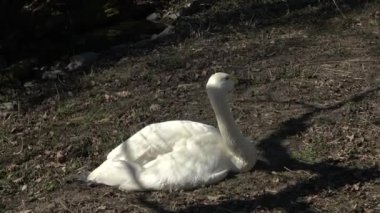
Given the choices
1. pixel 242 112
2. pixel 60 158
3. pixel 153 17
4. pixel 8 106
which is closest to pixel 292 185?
pixel 242 112

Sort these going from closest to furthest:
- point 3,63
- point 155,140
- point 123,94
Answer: point 155,140 → point 123,94 → point 3,63

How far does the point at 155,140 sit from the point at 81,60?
3.50 metres

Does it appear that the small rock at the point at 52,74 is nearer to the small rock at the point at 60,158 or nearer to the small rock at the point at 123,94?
the small rock at the point at 123,94

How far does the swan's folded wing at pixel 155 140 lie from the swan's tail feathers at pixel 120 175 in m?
0.09

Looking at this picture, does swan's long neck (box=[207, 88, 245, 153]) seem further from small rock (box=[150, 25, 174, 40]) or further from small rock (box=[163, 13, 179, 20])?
small rock (box=[163, 13, 179, 20])

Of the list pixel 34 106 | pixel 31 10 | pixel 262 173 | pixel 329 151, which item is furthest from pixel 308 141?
pixel 31 10

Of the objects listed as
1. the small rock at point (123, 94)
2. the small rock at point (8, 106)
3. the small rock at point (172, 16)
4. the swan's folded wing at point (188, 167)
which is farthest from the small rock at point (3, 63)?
the swan's folded wing at point (188, 167)

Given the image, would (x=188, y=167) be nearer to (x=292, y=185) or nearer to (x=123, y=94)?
(x=292, y=185)

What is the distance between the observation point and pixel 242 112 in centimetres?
592

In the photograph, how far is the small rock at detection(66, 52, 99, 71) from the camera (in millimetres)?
8117

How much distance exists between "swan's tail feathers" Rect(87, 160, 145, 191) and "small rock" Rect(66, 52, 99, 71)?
3312 mm

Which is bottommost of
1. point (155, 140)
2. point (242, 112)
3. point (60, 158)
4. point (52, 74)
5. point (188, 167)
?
point (52, 74)

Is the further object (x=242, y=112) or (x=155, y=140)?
(x=242, y=112)

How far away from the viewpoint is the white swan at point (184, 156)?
4.74m
